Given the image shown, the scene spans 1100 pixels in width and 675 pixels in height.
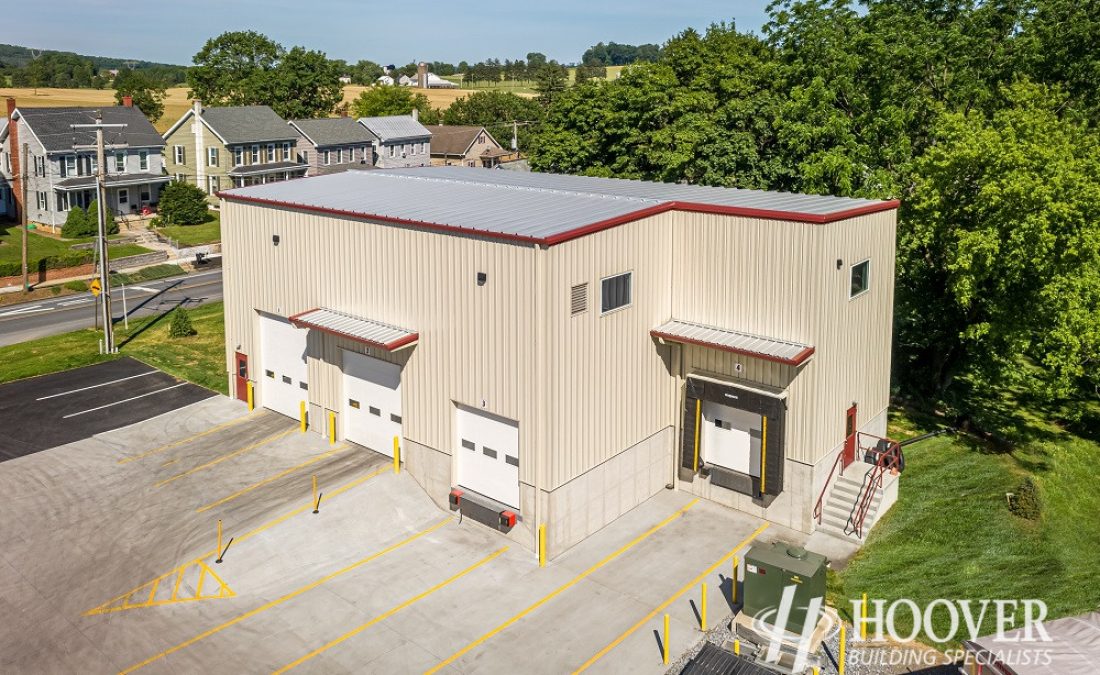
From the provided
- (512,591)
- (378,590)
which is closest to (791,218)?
(512,591)

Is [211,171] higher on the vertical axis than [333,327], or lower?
higher

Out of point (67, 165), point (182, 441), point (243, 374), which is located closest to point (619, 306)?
point (243, 374)

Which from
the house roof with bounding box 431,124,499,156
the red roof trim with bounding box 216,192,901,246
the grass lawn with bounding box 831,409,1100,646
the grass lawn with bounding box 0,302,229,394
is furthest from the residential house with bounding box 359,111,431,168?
the grass lawn with bounding box 831,409,1100,646

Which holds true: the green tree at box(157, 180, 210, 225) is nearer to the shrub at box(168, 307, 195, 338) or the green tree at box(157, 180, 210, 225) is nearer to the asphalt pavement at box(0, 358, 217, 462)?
the shrub at box(168, 307, 195, 338)

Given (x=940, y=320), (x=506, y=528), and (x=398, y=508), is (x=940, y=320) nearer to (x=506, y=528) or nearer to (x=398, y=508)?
(x=506, y=528)

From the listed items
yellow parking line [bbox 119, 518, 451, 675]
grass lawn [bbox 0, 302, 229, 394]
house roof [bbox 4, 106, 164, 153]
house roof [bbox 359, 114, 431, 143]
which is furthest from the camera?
house roof [bbox 359, 114, 431, 143]

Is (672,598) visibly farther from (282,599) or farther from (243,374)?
(243,374)
